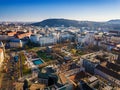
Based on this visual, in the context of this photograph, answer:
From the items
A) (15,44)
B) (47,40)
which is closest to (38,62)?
(15,44)

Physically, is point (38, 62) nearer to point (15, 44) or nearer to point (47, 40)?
point (15, 44)

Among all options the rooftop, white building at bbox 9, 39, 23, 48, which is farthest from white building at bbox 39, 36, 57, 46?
the rooftop

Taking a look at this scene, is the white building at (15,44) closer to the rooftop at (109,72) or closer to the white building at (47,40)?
the white building at (47,40)

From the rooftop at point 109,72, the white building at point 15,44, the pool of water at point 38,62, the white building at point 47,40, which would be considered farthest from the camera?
the white building at point 47,40

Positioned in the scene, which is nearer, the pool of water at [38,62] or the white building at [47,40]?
the pool of water at [38,62]

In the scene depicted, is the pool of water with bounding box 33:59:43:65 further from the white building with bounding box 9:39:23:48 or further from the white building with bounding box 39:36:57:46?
the white building with bounding box 39:36:57:46

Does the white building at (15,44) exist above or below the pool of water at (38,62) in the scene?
above

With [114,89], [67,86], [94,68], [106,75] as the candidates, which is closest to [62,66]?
[94,68]

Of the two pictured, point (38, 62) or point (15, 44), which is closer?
point (38, 62)

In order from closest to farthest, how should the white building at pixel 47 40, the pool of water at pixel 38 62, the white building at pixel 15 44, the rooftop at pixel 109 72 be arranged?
the rooftop at pixel 109 72 → the pool of water at pixel 38 62 → the white building at pixel 15 44 → the white building at pixel 47 40

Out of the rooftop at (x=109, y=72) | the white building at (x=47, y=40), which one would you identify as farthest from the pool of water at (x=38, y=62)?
the white building at (x=47, y=40)

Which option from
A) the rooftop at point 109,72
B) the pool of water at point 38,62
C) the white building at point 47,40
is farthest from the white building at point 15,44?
the rooftop at point 109,72
